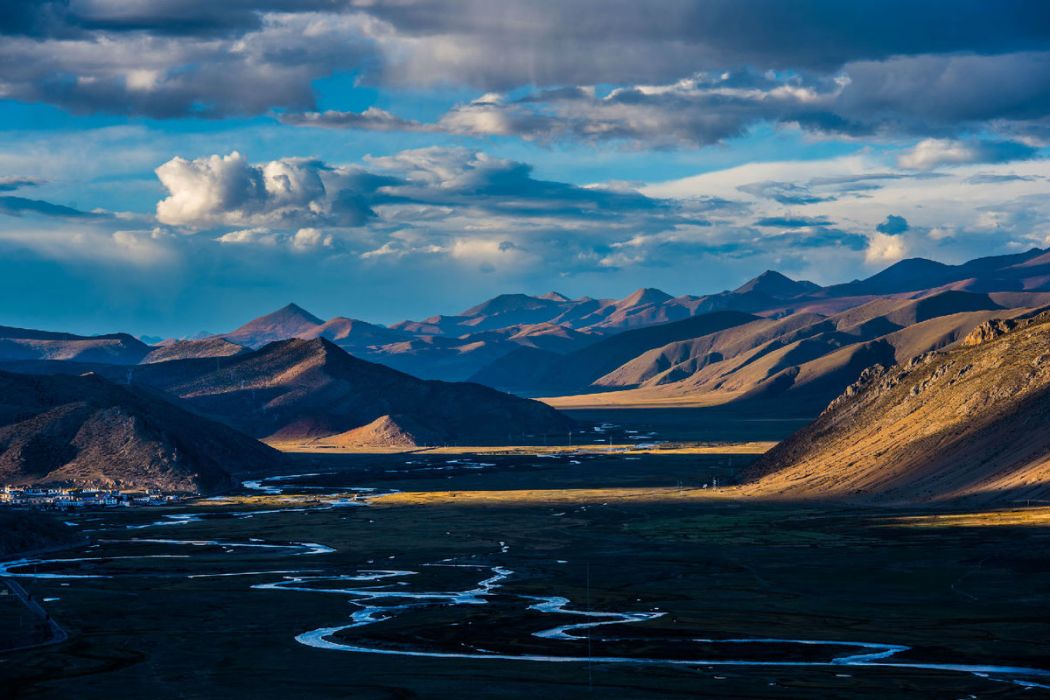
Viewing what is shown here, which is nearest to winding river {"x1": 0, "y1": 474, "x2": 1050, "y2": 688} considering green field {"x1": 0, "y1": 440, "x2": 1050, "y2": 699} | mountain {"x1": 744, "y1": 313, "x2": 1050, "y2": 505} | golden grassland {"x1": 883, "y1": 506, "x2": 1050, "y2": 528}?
green field {"x1": 0, "y1": 440, "x2": 1050, "y2": 699}

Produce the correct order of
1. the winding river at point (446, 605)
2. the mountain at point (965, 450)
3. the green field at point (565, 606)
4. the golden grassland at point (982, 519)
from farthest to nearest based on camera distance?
1. the mountain at point (965, 450)
2. the golden grassland at point (982, 519)
3. the winding river at point (446, 605)
4. the green field at point (565, 606)

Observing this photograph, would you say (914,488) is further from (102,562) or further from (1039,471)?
(102,562)

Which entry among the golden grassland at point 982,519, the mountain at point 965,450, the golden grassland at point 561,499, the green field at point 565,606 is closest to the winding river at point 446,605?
the green field at point 565,606

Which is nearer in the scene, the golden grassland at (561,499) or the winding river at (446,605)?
the winding river at (446,605)

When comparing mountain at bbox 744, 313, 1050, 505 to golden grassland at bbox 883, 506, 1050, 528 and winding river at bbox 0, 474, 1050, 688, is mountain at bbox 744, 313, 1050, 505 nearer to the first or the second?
golden grassland at bbox 883, 506, 1050, 528

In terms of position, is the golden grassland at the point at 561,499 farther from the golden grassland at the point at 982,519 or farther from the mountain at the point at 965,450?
the golden grassland at the point at 982,519

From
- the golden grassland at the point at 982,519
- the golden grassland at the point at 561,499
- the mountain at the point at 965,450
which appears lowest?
the golden grassland at the point at 982,519

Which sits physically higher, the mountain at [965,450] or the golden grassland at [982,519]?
the mountain at [965,450]
